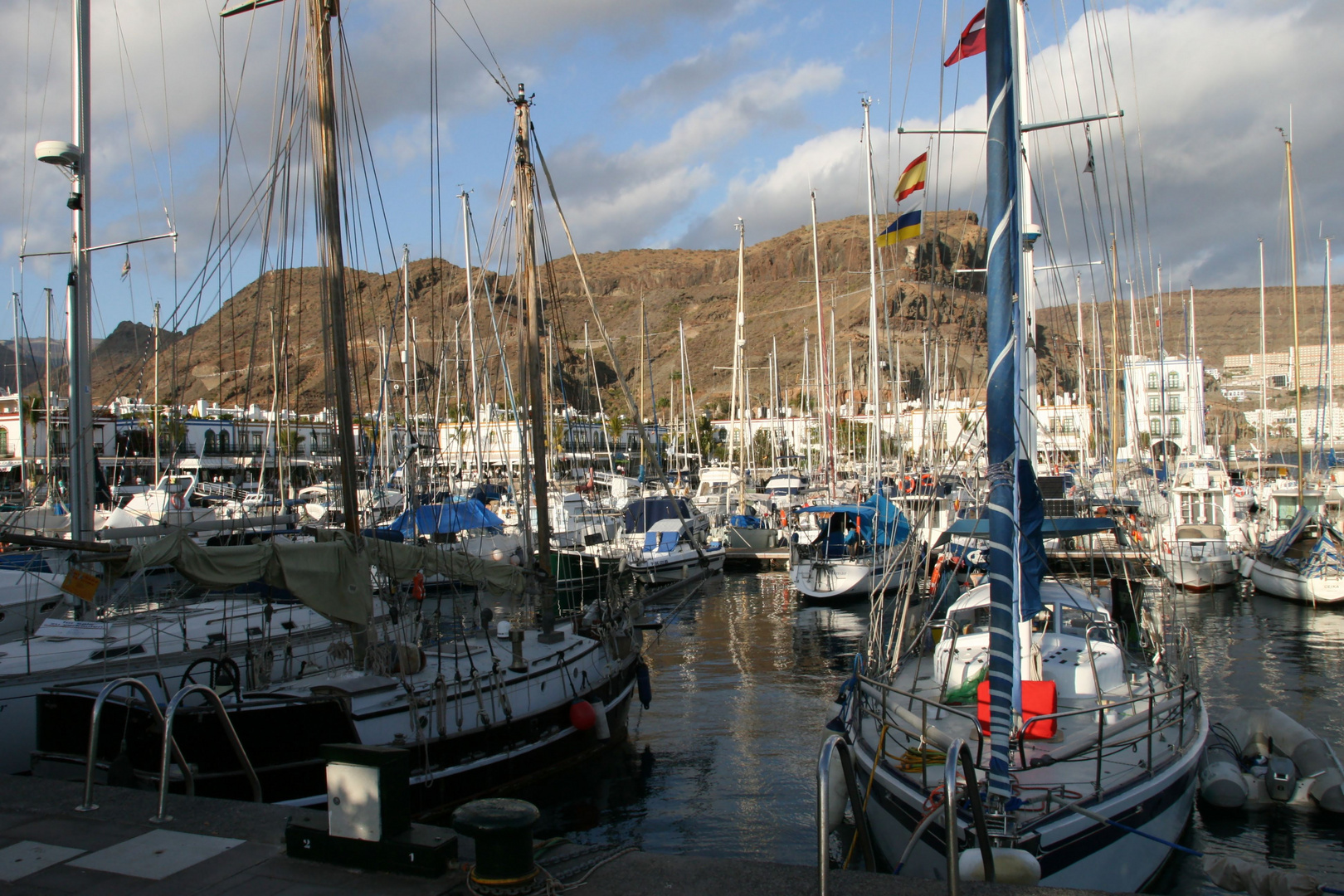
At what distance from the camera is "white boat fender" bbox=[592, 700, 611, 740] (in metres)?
15.7

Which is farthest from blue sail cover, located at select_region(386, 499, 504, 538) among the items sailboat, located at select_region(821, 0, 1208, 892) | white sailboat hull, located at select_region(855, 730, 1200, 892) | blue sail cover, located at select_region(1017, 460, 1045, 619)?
white sailboat hull, located at select_region(855, 730, 1200, 892)

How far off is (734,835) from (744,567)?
2997 centimetres

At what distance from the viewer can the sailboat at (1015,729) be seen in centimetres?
787

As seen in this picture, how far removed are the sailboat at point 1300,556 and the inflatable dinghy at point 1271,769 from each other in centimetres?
1979

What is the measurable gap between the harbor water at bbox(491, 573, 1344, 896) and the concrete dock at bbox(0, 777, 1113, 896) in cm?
637

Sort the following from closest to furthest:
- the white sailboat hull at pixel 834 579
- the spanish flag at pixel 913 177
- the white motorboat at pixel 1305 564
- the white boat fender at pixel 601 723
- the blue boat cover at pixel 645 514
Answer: the white boat fender at pixel 601 723 → the spanish flag at pixel 913 177 → the white motorboat at pixel 1305 564 → the white sailboat hull at pixel 834 579 → the blue boat cover at pixel 645 514

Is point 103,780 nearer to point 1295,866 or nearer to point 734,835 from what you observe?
point 734,835

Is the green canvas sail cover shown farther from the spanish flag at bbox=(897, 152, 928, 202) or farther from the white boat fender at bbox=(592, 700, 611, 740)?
the spanish flag at bbox=(897, 152, 928, 202)

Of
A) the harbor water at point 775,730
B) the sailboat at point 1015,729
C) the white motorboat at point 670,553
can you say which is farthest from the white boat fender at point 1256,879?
the white motorboat at point 670,553

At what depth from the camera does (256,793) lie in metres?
8.80

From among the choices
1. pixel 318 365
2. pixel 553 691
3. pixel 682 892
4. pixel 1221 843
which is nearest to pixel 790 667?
pixel 553 691

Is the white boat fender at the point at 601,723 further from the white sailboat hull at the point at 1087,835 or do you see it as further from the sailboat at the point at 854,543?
the sailboat at the point at 854,543

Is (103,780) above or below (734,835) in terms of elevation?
above

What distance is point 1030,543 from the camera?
1087 centimetres
